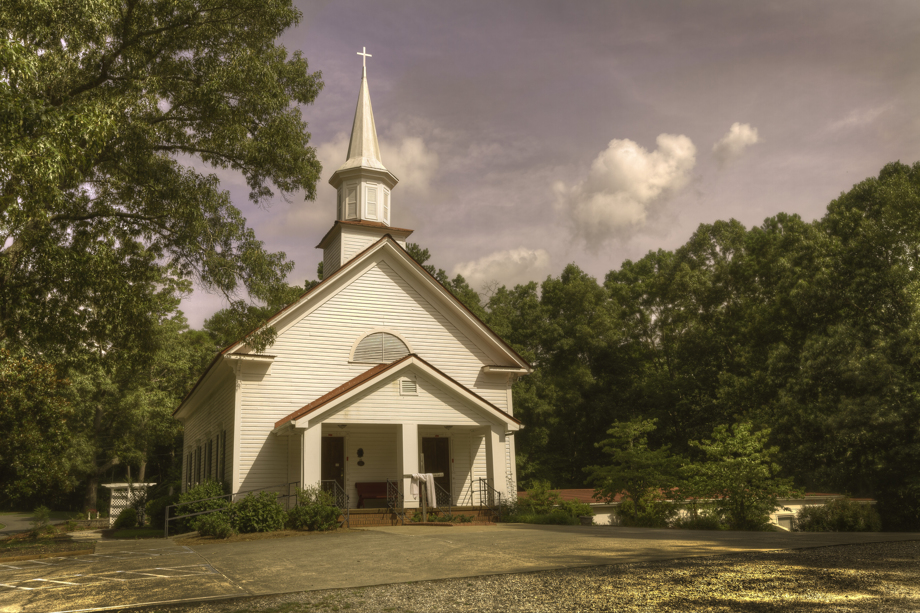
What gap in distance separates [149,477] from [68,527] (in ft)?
104

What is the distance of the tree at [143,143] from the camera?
11289mm

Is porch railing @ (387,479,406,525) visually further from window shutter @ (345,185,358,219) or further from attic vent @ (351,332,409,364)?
window shutter @ (345,185,358,219)

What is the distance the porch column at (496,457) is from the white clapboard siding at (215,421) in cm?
760

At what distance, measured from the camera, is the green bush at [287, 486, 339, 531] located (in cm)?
1608

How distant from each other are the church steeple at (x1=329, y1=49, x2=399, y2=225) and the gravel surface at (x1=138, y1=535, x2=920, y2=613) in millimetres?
19815

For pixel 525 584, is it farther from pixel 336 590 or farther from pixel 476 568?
pixel 336 590

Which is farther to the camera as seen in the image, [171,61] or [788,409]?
[788,409]

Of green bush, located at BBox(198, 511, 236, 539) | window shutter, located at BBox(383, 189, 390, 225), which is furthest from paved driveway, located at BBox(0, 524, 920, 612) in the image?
window shutter, located at BBox(383, 189, 390, 225)

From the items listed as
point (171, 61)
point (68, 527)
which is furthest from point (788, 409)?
point (68, 527)

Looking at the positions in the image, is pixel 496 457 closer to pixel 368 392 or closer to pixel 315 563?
pixel 368 392

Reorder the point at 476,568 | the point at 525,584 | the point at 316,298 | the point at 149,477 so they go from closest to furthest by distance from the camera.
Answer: the point at 525,584 → the point at 476,568 → the point at 316,298 → the point at 149,477

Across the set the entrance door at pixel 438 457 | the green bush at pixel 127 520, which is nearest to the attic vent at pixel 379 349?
the entrance door at pixel 438 457

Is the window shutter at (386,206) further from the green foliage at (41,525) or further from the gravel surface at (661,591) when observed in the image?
the gravel surface at (661,591)

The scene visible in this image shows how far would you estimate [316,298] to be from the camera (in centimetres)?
2098
